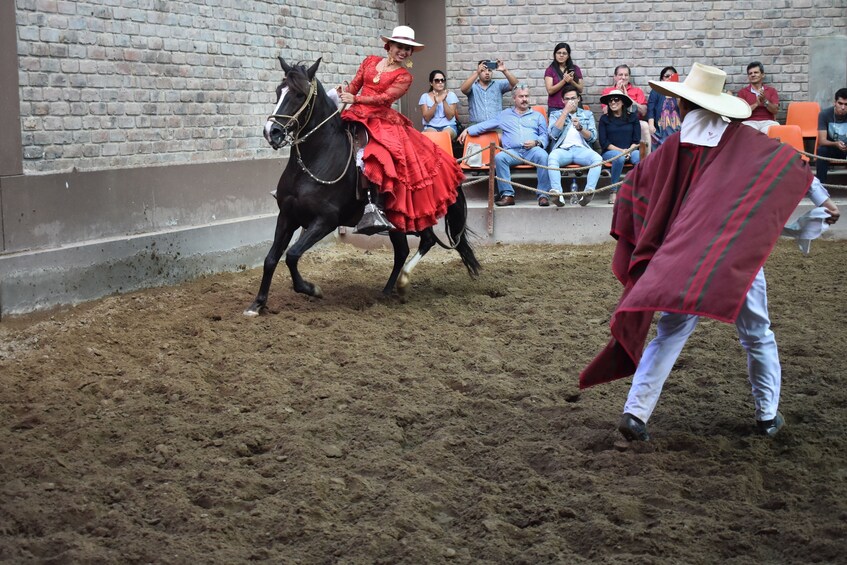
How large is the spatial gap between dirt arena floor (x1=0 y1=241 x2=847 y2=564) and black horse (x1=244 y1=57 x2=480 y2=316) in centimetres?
49

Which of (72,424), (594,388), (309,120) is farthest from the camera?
(309,120)

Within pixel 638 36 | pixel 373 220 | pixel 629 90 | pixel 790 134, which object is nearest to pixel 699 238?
pixel 373 220

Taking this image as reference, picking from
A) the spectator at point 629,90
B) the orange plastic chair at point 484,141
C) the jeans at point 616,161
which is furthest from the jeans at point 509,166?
the spectator at point 629,90

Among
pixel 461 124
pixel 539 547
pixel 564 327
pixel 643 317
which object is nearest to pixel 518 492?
pixel 539 547

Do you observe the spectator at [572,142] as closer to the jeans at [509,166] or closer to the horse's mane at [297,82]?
the jeans at [509,166]

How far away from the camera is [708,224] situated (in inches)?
176

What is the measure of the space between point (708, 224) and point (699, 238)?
0.25 ft

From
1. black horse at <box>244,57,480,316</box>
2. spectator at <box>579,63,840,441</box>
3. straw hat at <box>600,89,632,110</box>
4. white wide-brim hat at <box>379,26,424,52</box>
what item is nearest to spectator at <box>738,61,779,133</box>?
straw hat at <box>600,89,632,110</box>

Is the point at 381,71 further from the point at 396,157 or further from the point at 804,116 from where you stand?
the point at 804,116

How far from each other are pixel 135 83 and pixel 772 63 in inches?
344

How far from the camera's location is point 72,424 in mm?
5238

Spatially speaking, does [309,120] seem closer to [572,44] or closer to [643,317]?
[643,317]

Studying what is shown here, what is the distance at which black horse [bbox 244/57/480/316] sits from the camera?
25.4 ft

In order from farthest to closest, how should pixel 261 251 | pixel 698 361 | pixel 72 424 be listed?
pixel 261 251
pixel 698 361
pixel 72 424
